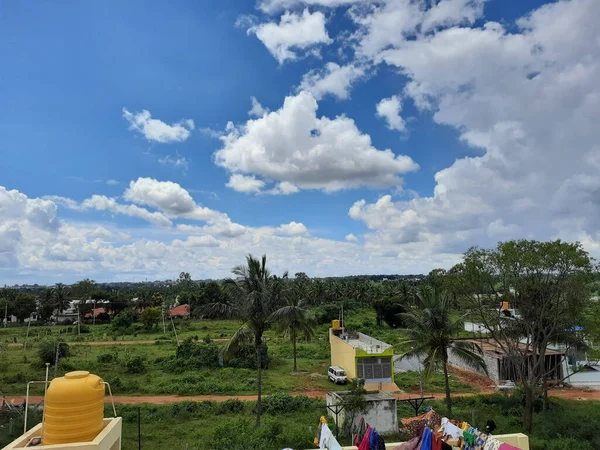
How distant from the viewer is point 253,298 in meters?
16.5

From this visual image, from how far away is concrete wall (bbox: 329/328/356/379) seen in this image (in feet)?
84.6

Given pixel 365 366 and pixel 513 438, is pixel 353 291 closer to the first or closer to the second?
pixel 365 366

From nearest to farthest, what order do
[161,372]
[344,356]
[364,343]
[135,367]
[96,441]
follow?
[96,441]
[344,356]
[364,343]
[135,367]
[161,372]

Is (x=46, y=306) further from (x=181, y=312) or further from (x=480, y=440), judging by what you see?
(x=480, y=440)

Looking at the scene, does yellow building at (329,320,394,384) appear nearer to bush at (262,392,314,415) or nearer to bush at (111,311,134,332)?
bush at (262,392,314,415)

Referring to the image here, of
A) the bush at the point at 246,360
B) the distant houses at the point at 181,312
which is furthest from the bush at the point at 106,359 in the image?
the distant houses at the point at 181,312

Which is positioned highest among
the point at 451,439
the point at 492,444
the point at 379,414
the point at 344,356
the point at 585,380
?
the point at 492,444

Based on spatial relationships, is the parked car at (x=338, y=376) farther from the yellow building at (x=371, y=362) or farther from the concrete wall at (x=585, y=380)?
the concrete wall at (x=585, y=380)

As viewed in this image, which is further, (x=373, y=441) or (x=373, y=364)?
(x=373, y=364)

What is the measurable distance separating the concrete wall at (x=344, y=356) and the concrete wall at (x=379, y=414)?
8295 mm

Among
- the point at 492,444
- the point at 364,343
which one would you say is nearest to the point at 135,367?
the point at 364,343

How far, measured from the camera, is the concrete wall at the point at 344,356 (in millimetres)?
25800

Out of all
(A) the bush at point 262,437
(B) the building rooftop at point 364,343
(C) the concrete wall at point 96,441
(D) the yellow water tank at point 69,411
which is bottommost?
(A) the bush at point 262,437

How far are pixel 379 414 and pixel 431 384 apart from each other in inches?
511
